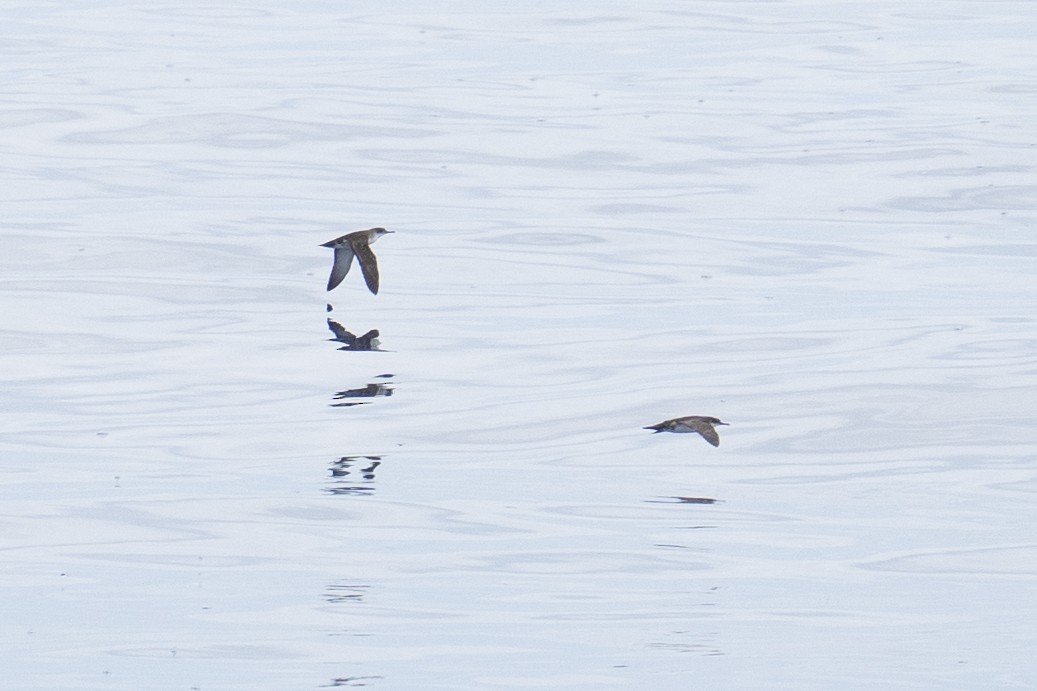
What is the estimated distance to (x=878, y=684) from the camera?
7.96 metres

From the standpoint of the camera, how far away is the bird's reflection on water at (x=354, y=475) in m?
10.7

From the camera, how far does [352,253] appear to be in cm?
1543

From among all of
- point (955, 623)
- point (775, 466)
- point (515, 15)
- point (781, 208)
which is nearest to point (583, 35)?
point (515, 15)

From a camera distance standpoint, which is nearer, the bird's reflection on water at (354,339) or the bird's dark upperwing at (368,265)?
the bird's reflection on water at (354,339)

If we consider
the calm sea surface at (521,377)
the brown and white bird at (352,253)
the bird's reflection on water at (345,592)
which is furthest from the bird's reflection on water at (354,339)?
the bird's reflection on water at (345,592)

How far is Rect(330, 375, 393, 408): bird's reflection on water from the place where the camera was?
12.4 meters

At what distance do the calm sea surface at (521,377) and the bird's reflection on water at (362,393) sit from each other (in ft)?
0.10

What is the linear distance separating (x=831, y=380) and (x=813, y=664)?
5.25 metres

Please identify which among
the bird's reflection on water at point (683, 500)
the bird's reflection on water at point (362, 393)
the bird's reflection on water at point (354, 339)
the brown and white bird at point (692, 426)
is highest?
the brown and white bird at point (692, 426)

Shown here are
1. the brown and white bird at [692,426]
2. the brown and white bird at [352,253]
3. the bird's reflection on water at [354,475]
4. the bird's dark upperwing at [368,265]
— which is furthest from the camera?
the brown and white bird at [352,253]

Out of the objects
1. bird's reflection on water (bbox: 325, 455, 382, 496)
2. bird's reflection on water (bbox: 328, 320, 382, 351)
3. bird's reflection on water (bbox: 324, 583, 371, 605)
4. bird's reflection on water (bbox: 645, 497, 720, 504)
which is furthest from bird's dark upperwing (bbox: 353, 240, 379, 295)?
bird's reflection on water (bbox: 324, 583, 371, 605)

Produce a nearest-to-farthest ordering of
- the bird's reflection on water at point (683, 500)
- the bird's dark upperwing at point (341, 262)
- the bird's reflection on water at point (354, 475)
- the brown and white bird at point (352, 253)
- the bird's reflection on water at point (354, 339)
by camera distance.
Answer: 1. the bird's reflection on water at point (683, 500)
2. the bird's reflection on water at point (354, 475)
3. the bird's reflection on water at point (354, 339)
4. the brown and white bird at point (352, 253)
5. the bird's dark upperwing at point (341, 262)

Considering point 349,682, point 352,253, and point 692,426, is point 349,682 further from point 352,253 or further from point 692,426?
point 352,253

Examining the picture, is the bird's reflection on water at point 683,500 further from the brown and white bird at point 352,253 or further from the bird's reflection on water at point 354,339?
the brown and white bird at point 352,253
